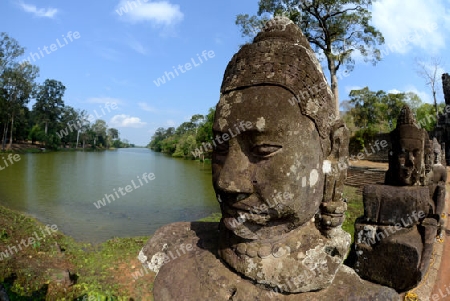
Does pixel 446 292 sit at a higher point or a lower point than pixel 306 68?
lower

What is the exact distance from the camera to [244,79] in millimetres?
1736

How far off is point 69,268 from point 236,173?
5.60m

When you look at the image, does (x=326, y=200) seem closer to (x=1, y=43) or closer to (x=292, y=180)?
(x=292, y=180)

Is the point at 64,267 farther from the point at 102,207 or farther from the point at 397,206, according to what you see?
the point at 102,207

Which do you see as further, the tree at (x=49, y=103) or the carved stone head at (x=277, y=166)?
the tree at (x=49, y=103)

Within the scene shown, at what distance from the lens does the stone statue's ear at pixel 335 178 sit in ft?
6.15

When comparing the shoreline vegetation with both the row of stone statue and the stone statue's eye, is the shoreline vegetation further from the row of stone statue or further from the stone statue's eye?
the stone statue's eye

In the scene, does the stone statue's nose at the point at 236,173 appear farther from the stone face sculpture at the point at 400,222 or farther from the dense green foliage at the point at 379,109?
the dense green foliage at the point at 379,109

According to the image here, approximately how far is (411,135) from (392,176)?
0.54m

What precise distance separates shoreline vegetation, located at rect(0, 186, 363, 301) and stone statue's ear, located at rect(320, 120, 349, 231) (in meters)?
2.53

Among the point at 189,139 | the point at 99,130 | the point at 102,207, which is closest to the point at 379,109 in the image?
the point at 189,139

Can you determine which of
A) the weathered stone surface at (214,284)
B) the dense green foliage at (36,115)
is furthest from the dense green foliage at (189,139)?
the weathered stone surface at (214,284)

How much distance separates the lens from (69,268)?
585cm

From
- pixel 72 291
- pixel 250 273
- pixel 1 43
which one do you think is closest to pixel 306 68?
pixel 250 273
